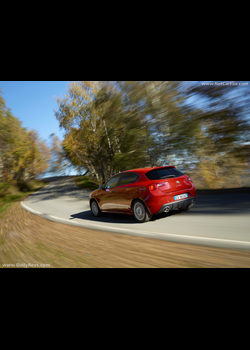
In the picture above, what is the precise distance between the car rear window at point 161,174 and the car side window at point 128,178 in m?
0.42

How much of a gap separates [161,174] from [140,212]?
1139 millimetres

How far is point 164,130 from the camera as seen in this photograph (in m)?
12.0

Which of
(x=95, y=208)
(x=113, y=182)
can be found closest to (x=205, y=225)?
(x=113, y=182)

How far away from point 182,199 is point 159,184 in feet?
2.51

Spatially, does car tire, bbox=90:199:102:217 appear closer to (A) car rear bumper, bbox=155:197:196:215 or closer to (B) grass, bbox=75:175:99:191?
(A) car rear bumper, bbox=155:197:196:215

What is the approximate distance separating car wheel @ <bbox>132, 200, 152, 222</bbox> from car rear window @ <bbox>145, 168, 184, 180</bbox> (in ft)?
2.41

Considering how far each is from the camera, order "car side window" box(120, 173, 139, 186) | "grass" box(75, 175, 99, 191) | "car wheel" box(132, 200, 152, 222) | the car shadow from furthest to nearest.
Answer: "grass" box(75, 175, 99, 191) → the car shadow → "car side window" box(120, 173, 139, 186) → "car wheel" box(132, 200, 152, 222)

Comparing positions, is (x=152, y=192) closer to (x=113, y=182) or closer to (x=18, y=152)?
(x=113, y=182)

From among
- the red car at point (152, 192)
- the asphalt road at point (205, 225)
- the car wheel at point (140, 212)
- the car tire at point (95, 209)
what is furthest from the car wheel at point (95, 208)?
the car wheel at point (140, 212)

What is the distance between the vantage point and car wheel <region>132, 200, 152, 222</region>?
6.07 metres

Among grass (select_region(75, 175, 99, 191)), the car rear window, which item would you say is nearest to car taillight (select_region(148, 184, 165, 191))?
the car rear window
